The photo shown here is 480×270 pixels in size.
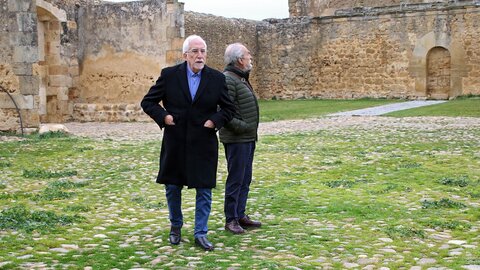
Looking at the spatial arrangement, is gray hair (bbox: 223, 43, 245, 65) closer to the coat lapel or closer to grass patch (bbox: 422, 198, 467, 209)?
the coat lapel

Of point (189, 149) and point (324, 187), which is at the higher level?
point (189, 149)

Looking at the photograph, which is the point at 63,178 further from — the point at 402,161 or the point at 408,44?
the point at 408,44

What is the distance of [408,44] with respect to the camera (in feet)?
93.2

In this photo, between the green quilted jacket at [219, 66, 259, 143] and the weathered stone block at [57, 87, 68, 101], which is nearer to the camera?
the green quilted jacket at [219, 66, 259, 143]

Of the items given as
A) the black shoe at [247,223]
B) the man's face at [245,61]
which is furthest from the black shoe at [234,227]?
the man's face at [245,61]

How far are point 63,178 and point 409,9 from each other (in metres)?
21.8

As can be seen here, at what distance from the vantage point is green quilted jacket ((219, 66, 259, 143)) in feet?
20.4

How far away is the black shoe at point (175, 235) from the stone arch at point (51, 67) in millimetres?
14839

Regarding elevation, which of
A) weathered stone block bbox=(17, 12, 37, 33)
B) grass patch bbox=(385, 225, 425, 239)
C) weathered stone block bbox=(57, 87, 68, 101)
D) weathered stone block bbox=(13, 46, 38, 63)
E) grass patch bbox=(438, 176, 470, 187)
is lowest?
grass patch bbox=(438, 176, 470, 187)

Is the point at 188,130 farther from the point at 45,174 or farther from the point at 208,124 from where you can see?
the point at 45,174

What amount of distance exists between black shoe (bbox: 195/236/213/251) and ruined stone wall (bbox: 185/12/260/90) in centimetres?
2220

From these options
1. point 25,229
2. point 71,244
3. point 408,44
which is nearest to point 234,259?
point 71,244

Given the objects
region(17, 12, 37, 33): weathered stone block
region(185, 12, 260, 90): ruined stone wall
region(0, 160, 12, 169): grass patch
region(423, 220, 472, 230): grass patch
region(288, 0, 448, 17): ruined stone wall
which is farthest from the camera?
region(288, 0, 448, 17): ruined stone wall

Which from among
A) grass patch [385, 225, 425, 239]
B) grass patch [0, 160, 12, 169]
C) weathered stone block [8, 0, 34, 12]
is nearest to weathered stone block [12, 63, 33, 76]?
weathered stone block [8, 0, 34, 12]
